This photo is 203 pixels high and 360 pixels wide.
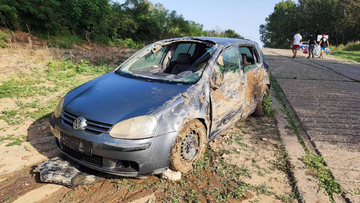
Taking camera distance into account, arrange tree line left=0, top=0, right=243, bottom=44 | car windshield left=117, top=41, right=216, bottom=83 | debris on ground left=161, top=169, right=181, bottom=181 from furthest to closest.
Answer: tree line left=0, top=0, right=243, bottom=44 < car windshield left=117, top=41, right=216, bottom=83 < debris on ground left=161, top=169, right=181, bottom=181

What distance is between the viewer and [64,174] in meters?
2.80

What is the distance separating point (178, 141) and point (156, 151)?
0.30 metres

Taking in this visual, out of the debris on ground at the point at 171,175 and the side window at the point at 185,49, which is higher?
the side window at the point at 185,49

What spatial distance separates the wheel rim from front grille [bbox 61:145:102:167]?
0.92m

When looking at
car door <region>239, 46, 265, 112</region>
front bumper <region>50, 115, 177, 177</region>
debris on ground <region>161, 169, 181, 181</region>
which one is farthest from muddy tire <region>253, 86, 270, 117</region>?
front bumper <region>50, 115, 177, 177</region>

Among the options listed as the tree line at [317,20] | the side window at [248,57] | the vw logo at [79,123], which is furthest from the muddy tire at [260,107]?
the tree line at [317,20]

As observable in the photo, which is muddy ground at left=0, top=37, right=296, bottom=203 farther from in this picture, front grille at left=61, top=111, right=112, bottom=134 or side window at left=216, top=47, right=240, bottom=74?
side window at left=216, top=47, right=240, bottom=74

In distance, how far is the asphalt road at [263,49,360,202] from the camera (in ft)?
10.9

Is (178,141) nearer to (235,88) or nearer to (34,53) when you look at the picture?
(235,88)

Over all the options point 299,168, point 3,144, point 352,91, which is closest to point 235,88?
point 299,168

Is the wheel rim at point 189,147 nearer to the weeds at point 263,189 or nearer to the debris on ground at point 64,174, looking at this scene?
the weeds at point 263,189

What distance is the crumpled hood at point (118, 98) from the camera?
8.64 feet

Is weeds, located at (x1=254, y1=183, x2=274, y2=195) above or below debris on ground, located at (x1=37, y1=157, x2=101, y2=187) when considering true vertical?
below

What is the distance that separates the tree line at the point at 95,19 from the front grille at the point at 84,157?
9634 mm
